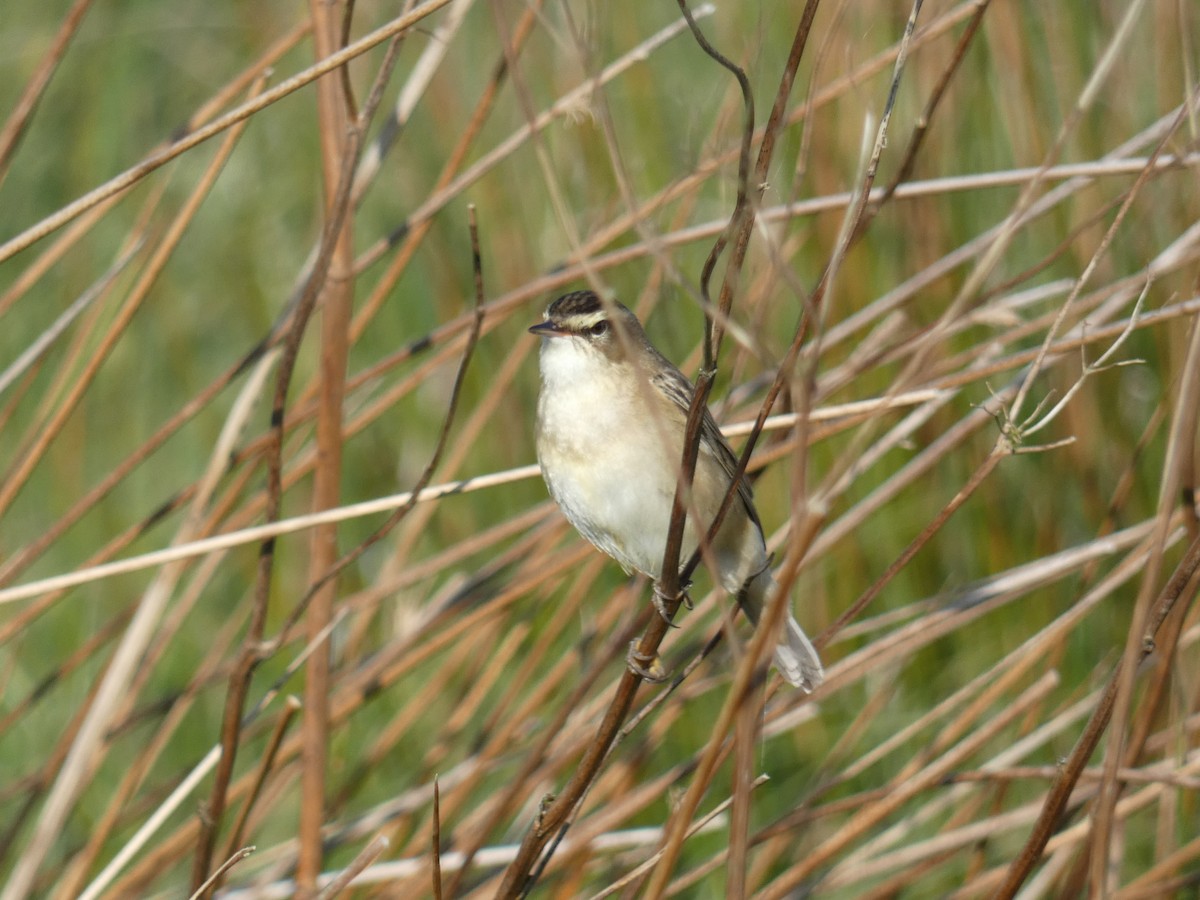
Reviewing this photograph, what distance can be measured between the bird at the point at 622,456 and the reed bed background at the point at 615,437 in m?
0.09

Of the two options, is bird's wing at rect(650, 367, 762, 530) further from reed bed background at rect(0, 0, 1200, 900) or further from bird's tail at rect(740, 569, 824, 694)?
bird's tail at rect(740, 569, 824, 694)

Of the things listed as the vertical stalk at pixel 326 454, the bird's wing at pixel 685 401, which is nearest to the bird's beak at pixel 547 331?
the bird's wing at pixel 685 401

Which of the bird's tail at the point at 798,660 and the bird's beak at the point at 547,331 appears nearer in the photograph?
the bird's tail at the point at 798,660

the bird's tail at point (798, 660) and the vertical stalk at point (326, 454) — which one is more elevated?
the vertical stalk at point (326, 454)

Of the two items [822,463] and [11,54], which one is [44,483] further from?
[822,463]

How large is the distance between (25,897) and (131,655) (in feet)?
1.73

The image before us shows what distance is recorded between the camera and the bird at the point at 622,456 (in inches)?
117

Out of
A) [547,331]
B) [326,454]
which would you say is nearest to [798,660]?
[547,331]

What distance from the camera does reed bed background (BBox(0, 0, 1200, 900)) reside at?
2180 millimetres

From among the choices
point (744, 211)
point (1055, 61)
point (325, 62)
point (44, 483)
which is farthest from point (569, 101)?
point (44, 483)

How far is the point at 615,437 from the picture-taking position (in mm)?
2996

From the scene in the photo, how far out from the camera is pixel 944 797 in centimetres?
305

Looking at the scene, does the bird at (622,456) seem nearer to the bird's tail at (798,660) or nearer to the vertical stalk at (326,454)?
the bird's tail at (798,660)

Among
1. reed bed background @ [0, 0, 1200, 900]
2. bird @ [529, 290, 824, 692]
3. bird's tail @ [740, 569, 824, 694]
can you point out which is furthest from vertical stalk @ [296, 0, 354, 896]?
bird's tail @ [740, 569, 824, 694]
